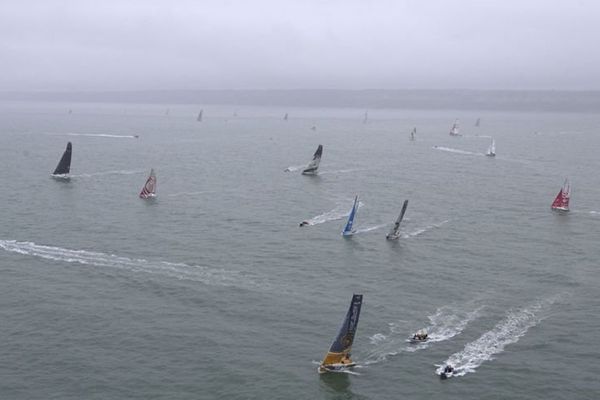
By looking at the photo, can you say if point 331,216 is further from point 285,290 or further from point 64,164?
point 64,164

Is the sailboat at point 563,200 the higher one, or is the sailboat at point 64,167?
the sailboat at point 563,200

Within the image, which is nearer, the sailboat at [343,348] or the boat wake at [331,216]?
the sailboat at [343,348]

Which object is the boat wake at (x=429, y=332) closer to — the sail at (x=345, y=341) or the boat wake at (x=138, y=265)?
the sail at (x=345, y=341)

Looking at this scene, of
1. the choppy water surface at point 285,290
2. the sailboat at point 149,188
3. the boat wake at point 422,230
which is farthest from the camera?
the sailboat at point 149,188

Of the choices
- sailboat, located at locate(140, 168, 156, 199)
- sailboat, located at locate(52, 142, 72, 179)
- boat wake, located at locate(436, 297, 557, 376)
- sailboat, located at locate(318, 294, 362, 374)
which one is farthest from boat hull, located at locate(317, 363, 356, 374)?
sailboat, located at locate(52, 142, 72, 179)

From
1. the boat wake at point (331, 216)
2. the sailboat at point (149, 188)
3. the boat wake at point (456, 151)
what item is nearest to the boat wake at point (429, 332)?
the boat wake at point (331, 216)

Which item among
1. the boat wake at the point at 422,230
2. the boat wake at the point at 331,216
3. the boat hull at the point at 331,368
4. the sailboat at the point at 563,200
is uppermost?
the sailboat at the point at 563,200

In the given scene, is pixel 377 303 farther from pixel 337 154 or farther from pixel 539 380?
pixel 337 154

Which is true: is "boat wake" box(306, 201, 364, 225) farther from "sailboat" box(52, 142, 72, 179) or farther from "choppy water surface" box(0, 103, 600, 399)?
"sailboat" box(52, 142, 72, 179)
